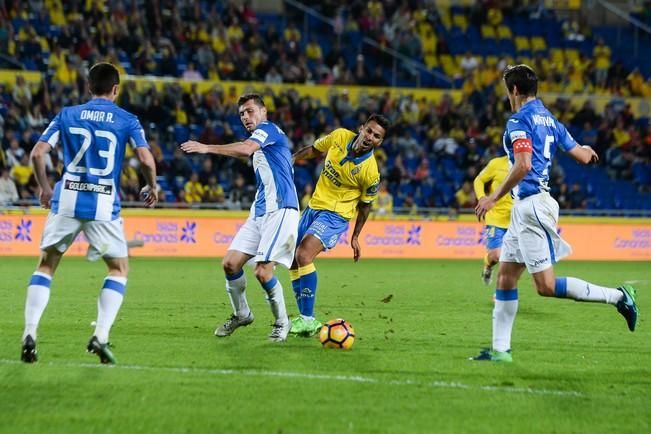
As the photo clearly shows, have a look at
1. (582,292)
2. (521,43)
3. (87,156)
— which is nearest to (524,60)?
(521,43)

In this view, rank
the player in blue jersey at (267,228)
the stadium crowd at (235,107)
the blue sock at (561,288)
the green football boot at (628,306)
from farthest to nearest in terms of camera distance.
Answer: the stadium crowd at (235,107), the player in blue jersey at (267,228), the green football boot at (628,306), the blue sock at (561,288)

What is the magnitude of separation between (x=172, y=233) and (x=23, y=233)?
3.41 m

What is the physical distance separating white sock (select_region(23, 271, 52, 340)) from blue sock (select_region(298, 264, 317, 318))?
3081 millimetres

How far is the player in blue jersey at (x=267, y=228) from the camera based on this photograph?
968cm

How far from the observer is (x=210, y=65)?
29.2 meters

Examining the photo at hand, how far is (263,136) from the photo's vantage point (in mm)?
Result: 9430

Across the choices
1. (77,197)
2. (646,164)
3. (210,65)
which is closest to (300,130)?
(210,65)

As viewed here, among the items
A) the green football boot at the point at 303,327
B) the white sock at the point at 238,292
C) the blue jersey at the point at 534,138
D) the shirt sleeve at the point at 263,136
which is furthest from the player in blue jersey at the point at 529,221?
the white sock at the point at 238,292

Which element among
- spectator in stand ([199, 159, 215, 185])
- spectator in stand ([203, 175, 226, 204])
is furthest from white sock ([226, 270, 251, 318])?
spectator in stand ([199, 159, 215, 185])

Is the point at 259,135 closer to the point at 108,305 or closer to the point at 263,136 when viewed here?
the point at 263,136

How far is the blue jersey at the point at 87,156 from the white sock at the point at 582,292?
151 inches

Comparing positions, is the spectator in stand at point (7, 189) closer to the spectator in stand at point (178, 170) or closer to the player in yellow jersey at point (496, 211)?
the spectator in stand at point (178, 170)

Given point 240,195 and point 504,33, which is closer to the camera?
point 240,195

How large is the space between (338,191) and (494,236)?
13.6ft
